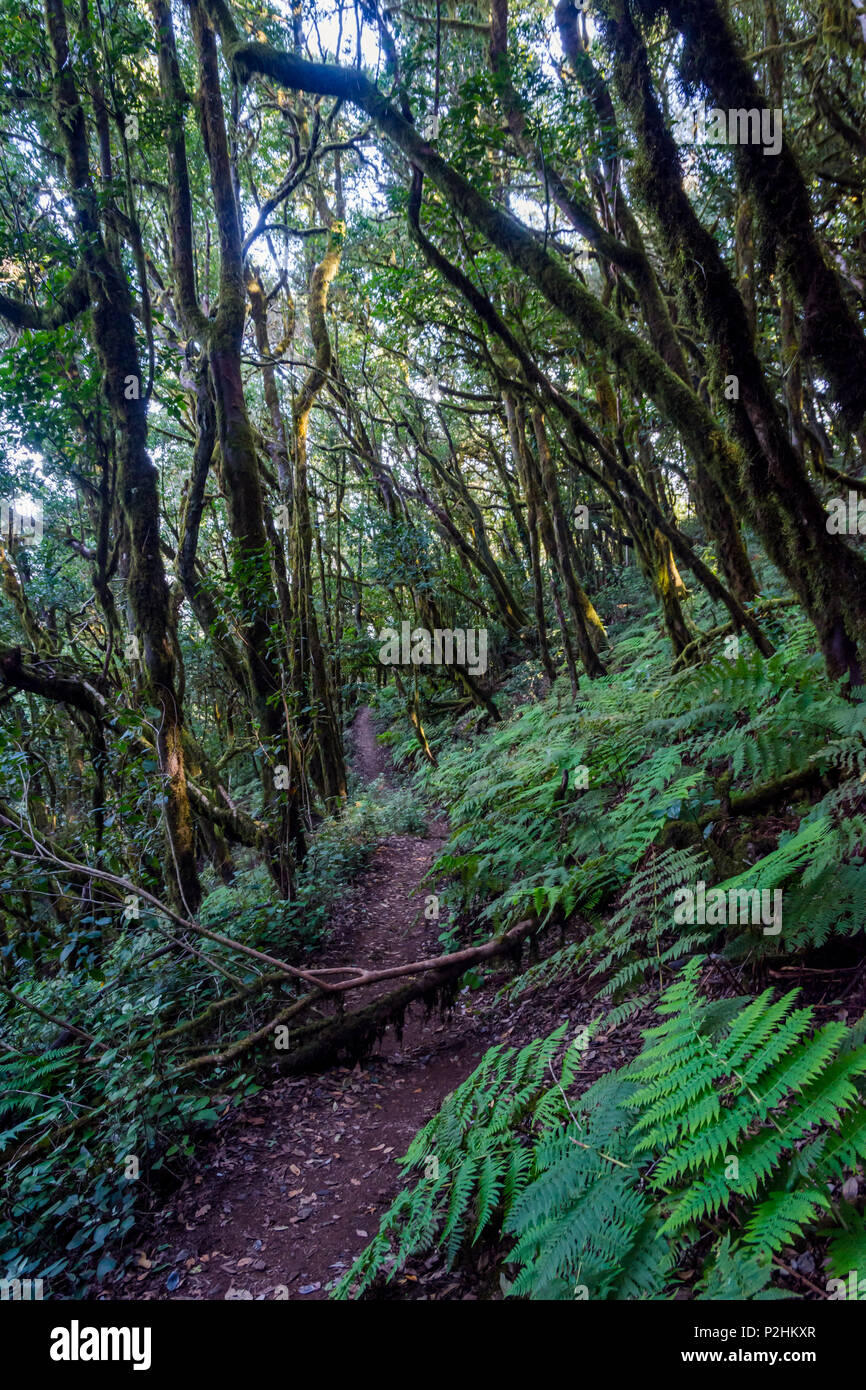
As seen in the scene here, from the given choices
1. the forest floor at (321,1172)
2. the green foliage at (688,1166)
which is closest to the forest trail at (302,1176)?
the forest floor at (321,1172)

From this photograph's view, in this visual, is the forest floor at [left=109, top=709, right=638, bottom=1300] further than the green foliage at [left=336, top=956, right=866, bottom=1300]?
Yes

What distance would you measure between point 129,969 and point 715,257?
23.1ft

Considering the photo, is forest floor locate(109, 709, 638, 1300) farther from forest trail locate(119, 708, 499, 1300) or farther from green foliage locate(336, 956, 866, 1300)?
green foliage locate(336, 956, 866, 1300)

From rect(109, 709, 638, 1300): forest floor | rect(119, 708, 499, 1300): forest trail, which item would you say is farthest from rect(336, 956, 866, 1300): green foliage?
rect(119, 708, 499, 1300): forest trail

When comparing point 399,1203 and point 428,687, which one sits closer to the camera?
point 399,1203

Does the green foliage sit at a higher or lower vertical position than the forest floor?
higher

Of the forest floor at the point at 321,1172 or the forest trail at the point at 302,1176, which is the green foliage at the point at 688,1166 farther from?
the forest trail at the point at 302,1176

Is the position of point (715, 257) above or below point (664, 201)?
Answer: below

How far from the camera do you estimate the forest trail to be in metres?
3.28

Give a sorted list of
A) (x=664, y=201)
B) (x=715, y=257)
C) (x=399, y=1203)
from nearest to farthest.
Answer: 1. (x=399, y=1203)
2. (x=715, y=257)
3. (x=664, y=201)

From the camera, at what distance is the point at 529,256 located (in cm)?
609
